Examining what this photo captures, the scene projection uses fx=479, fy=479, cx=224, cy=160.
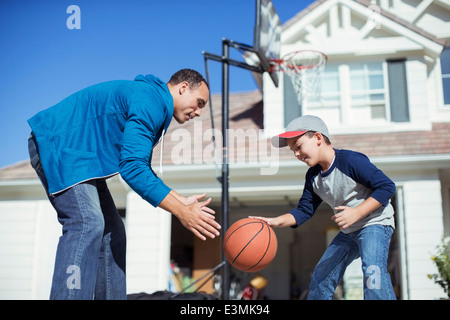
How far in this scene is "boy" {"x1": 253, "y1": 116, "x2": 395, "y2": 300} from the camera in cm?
321

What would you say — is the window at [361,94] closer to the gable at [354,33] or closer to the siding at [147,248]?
the gable at [354,33]

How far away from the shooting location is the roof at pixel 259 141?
904 centimetres

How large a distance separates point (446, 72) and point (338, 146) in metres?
3.20

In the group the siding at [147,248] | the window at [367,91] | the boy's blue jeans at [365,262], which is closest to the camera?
the boy's blue jeans at [365,262]

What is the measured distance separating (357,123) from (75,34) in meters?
5.92

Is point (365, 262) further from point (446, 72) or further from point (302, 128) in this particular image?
point (446, 72)

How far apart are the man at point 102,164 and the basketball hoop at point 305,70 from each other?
23.1ft

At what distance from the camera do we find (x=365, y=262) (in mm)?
3236

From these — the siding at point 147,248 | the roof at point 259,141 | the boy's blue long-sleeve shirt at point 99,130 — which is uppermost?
the roof at point 259,141

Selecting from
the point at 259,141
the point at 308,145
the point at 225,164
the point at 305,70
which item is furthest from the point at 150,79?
the point at 305,70

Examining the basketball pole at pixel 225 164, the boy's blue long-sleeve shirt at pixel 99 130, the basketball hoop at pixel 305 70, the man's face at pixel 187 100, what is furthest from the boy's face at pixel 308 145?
the basketball hoop at pixel 305 70

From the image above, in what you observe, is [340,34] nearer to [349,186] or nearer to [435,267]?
[435,267]

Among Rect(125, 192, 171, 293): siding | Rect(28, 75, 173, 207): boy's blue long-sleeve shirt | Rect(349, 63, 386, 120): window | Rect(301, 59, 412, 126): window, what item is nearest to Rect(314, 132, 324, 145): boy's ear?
Rect(28, 75, 173, 207): boy's blue long-sleeve shirt
